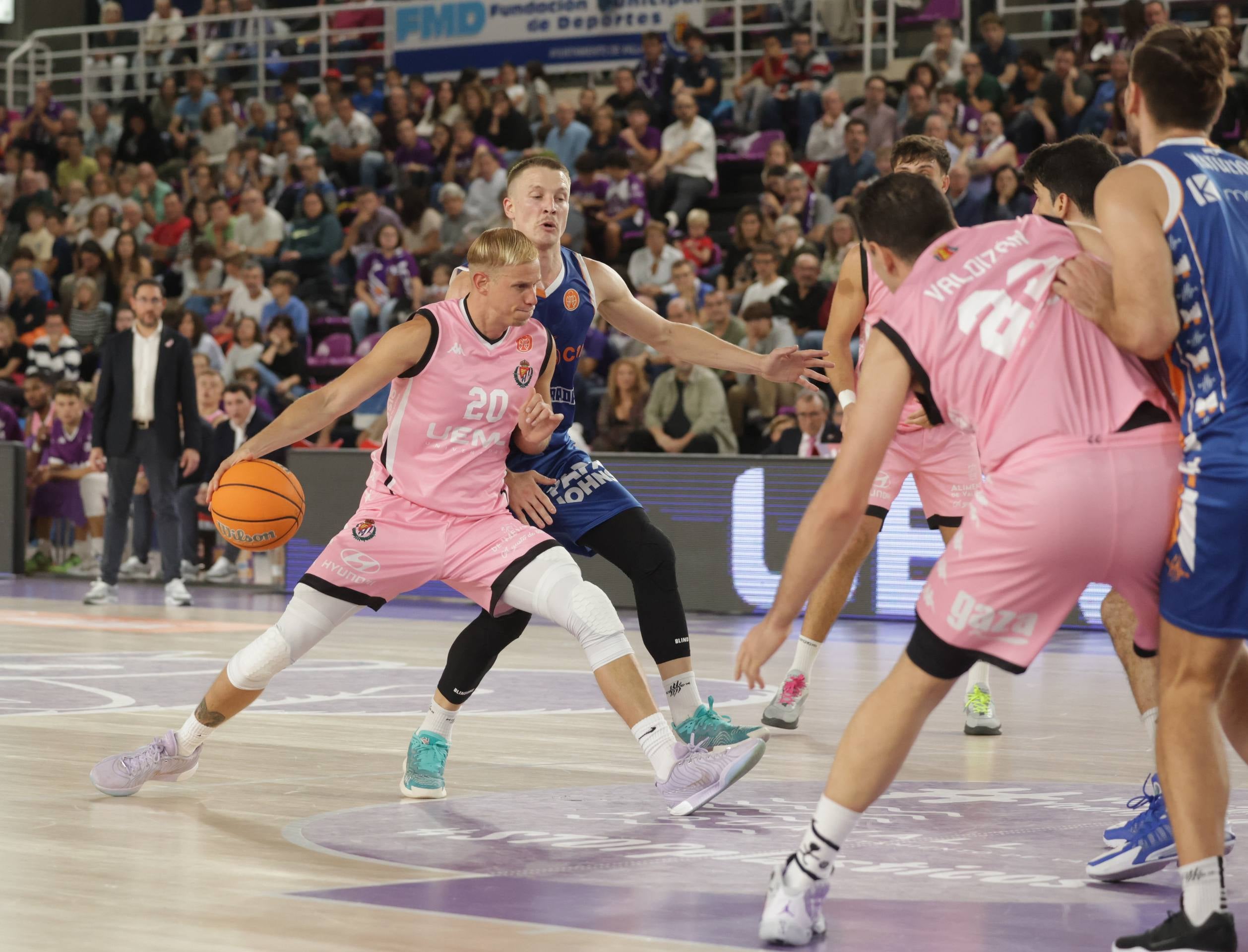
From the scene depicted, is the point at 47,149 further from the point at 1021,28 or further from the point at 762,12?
the point at 1021,28

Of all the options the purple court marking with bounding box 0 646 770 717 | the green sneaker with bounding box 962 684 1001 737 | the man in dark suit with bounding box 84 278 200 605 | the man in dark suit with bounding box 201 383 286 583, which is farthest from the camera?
the man in dark suit with bounding box 201 383 286 583

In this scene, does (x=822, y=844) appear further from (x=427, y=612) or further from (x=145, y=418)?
(x=145, y=418)

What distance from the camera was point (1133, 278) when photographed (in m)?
3.48

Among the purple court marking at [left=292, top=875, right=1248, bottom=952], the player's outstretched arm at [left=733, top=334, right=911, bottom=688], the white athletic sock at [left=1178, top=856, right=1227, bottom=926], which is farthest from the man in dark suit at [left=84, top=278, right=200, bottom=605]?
the white athletic sock at [left=1178, top=856, right=1227, bottom=926]

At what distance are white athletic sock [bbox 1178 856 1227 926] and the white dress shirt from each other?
10459mm


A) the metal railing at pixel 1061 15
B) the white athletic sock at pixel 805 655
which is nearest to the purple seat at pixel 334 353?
the metal railing at pixel 1061 15

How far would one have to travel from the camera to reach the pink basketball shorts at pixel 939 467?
23.0 ft

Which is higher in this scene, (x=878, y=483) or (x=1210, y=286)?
(x=1210, y=286)

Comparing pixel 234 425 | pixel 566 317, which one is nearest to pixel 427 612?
pixel 234 425

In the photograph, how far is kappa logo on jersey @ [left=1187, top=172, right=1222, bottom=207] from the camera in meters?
3.53

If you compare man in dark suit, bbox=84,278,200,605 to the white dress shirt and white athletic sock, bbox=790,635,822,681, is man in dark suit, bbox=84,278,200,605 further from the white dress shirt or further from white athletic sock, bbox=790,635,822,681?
white athletic sock, bbox=790,635,822,681

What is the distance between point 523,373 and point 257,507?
44.1 inches

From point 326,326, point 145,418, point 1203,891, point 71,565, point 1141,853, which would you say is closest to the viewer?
point 1203,891

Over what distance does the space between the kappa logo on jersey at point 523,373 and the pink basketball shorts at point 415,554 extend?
18.8 inches
